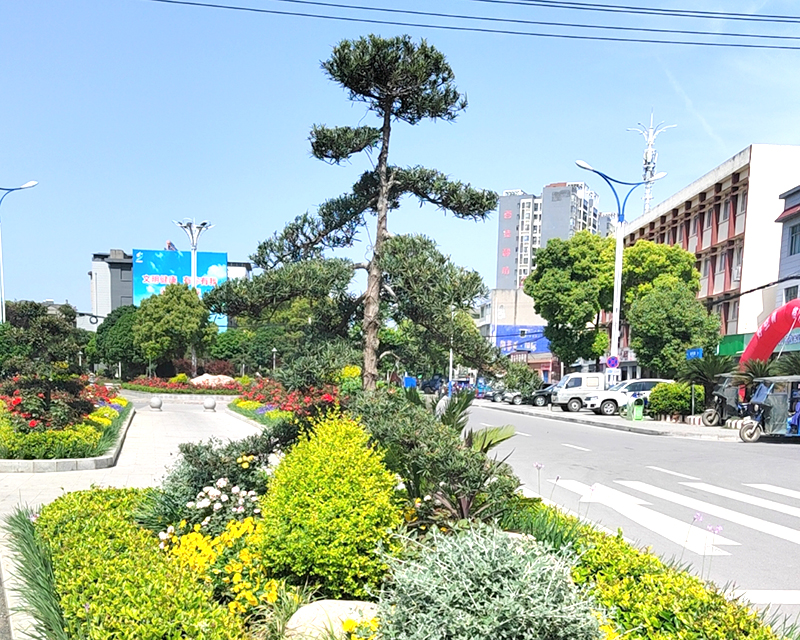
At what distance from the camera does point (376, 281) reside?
5.63m

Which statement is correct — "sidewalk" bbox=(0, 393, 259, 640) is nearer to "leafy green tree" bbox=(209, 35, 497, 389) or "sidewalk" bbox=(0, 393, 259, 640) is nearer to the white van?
"leafy green tree" bbox=(209, 35, 497, 389)

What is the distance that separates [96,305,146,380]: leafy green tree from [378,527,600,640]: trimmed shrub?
52711 millimetres

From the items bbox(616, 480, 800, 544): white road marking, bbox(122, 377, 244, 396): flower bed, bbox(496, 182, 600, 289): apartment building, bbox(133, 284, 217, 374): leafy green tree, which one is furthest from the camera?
bbox(496, 182, 600, 289): apartment building

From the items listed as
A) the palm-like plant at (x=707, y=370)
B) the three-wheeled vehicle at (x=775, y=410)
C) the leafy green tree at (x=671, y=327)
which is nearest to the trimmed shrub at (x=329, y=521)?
the three-wheeled vehicle at (x=775, y=410)

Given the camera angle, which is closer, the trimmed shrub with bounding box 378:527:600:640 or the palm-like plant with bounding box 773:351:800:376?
the trimmed shrub with bounding box 378:527:600:640

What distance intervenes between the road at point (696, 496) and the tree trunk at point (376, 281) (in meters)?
2.16

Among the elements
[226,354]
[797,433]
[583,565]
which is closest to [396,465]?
[583,565]

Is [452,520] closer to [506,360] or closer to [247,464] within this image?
[506,360]

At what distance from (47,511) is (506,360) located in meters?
3.92

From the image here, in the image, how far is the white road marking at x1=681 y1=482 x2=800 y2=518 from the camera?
29.1 ft

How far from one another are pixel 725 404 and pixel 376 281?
20392 millimetres

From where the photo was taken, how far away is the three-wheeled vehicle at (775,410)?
55.4 ft

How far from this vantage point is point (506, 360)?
18.2 feet

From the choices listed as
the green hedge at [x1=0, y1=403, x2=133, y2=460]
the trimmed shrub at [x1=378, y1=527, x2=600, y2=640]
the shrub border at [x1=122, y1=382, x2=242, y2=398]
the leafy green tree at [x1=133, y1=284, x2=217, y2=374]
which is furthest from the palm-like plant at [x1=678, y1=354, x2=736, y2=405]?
the leafy green tree at [x1=133, y1=284, x2=217, y2=374]
